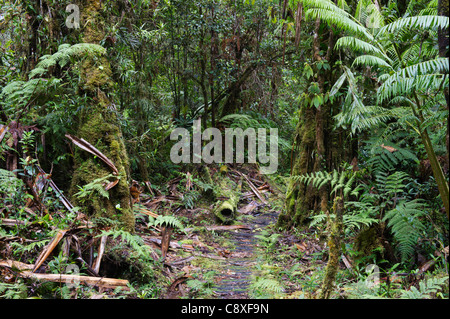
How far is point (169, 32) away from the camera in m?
8.42

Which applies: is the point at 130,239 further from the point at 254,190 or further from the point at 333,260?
the point at 254,190

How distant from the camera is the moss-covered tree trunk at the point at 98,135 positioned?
13.6ft

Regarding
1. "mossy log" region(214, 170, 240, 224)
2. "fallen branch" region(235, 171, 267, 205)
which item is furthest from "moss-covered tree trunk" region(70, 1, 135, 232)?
"fallen branch" region(235, 171, 267, 205)

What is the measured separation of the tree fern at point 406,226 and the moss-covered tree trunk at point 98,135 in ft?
9.59

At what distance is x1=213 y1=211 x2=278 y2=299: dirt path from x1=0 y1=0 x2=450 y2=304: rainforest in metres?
0.03

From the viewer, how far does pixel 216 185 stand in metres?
7.88

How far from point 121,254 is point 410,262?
2818 mm

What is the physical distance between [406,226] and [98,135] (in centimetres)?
359

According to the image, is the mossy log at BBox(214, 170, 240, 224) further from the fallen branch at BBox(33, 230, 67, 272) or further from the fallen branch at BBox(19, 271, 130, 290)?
the fallen branch at BBox(33, 230, 67, 272)

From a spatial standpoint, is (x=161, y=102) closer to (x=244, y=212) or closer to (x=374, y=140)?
(x=244, y=212)

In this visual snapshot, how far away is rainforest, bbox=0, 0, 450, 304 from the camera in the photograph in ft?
10.1

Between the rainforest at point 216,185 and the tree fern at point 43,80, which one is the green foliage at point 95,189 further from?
the tree fern at point 43,80

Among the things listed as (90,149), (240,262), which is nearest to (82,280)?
(90,149)
